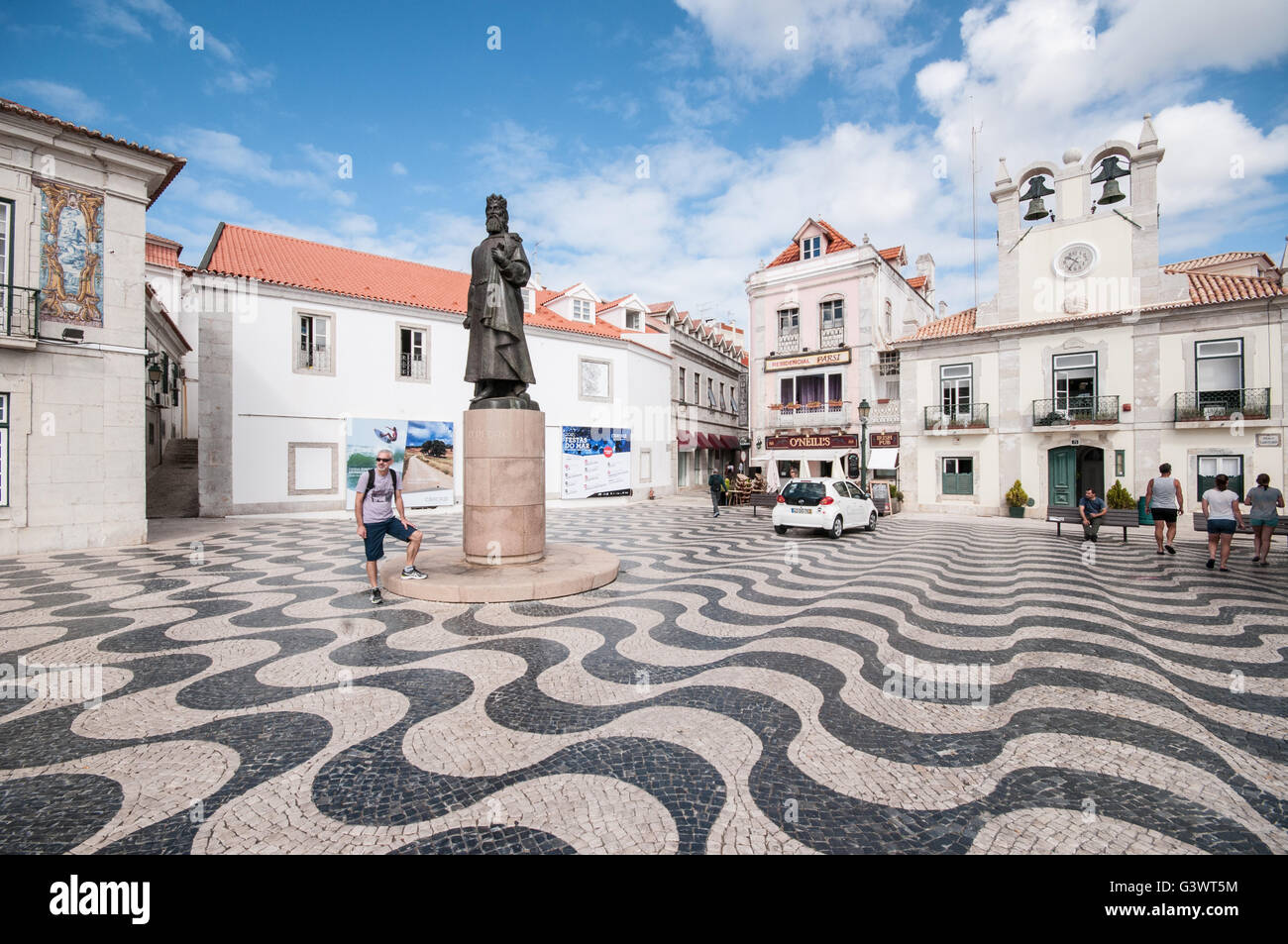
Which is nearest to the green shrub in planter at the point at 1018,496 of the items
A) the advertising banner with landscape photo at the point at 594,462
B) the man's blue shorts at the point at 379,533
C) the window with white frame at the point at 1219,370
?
the window with white frame at the point at 1219,370

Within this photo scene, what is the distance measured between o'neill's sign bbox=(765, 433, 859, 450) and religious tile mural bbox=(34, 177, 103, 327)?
2446cm

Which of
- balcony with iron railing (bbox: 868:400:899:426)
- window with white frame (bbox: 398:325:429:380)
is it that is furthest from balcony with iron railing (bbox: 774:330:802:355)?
window with white frame (bbox: 398:325:429:380)

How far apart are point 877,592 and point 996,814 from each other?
5278 millimetres

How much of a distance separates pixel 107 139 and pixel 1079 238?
27.9 m

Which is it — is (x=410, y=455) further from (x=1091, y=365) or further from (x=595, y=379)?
(x=1091, y=365)

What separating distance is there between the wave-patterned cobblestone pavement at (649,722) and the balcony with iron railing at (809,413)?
748 inches

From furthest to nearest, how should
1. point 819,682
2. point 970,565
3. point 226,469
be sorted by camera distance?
point 226,469 < point 970,565 < point 819,682

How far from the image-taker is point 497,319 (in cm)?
813

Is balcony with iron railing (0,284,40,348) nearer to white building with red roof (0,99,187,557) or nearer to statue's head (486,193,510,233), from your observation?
white building with red roof (0,99,187,557)

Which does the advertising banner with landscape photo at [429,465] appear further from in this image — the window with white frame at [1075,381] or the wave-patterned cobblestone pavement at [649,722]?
the window with white frame at [1075,381]

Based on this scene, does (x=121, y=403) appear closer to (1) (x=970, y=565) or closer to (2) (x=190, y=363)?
(1) (x=970, y=565)

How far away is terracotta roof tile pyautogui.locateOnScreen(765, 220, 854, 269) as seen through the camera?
88.4 feet
